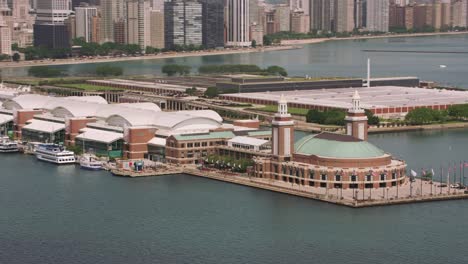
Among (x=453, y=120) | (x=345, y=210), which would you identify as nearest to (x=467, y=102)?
(x=453, y=120)

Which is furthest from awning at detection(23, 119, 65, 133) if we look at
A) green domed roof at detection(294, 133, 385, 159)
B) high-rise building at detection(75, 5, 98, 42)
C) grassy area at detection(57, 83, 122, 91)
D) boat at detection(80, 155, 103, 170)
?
high-rise building at detection(75, 5, 98, 42)

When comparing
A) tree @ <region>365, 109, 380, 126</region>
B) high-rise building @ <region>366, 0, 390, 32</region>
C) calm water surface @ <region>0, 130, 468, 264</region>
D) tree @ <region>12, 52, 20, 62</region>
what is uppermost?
high-rise building @ <region>366, 0, 390, 32</region>

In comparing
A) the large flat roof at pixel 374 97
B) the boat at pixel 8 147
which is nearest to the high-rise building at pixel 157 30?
the large flat roof at pixel 374 97

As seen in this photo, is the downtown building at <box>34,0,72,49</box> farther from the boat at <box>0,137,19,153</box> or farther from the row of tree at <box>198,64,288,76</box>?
the boat at <box>0,137,19,153</box>

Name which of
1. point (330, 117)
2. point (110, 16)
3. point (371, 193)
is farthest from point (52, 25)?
point (371, 193)

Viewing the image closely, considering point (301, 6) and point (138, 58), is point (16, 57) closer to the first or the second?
point (138, 58)
